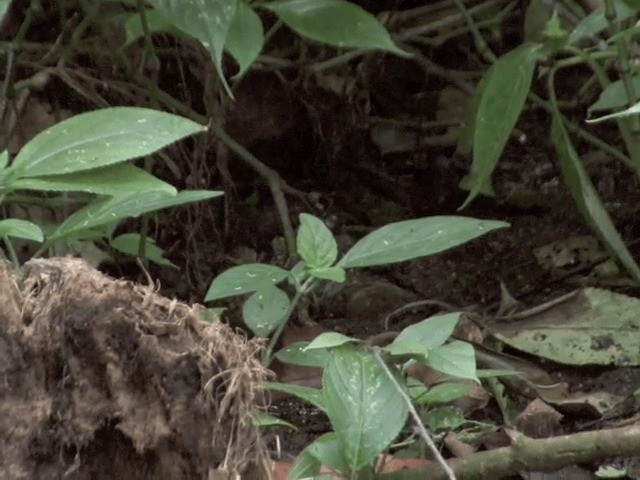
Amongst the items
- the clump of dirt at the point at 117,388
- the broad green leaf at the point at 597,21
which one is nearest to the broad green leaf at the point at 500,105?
the broad green leaf at the point at 597,21

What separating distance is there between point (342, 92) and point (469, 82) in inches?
9.6

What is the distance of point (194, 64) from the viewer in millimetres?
1734

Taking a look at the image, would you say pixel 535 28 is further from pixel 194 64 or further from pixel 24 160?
pixel 24 160

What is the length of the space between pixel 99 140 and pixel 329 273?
25cm

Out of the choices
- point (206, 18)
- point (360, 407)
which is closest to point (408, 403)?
point (360, 407)

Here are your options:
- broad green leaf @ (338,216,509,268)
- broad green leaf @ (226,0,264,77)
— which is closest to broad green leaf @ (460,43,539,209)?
broad green leaf @ (338,216,509,268)

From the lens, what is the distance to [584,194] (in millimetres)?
1346

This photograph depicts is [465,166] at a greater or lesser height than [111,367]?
lesser

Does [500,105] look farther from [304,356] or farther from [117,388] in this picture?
[117,388]

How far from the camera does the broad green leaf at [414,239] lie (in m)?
0.97

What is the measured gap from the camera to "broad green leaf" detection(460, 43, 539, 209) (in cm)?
117

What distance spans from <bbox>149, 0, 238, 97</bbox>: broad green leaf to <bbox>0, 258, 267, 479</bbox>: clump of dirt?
13.5 inches

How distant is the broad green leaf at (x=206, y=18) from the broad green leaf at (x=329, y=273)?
225 millimetres

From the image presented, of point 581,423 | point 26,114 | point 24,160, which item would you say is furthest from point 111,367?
point 26,114
